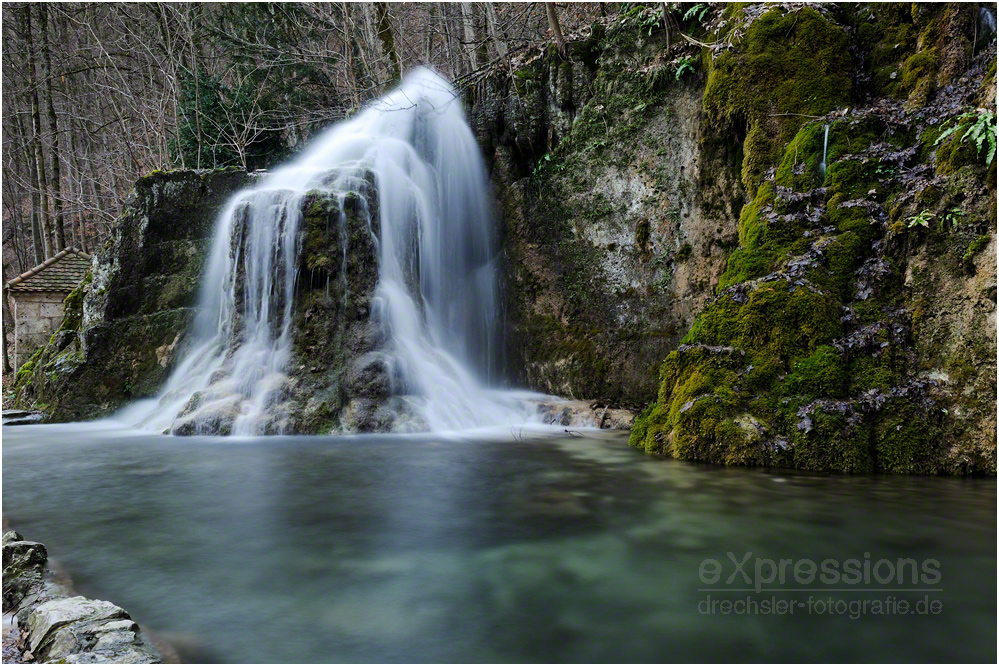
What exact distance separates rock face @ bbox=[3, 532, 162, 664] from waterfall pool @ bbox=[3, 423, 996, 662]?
21cm

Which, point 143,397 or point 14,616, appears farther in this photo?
point 143,397

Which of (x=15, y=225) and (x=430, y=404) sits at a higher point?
(x=15, y=225)

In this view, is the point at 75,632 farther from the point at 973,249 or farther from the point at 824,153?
the point at 824,153

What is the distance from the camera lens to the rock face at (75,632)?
7.39ft

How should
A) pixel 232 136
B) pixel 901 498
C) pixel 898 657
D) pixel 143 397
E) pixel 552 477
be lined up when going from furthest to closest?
pixel 232 136 → pixel 143 397 → pixel 552 477 → pixel 901 498 → pixel 898 657

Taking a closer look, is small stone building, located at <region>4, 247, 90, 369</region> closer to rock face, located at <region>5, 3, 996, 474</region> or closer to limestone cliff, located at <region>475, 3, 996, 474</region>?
rock face, located at <region>5, 3, 996, 474</region>

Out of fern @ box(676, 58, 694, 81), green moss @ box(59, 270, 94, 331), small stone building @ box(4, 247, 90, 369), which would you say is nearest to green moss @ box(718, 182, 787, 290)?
fern @ box(676, 58, 694, 81)

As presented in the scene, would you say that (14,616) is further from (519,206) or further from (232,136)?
(232,136)

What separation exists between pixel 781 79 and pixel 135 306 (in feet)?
37.2

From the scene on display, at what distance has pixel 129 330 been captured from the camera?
10.8 metres

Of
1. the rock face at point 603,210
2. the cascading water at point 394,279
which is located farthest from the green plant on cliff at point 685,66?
the cascading water at point 394,279

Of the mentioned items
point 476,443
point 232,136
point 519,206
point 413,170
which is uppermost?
point 232,136

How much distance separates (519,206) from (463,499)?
778 centimetres

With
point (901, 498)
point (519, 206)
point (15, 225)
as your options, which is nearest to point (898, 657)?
point (901, 498)
